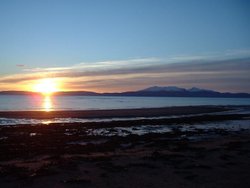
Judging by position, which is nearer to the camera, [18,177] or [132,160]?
[18,177]

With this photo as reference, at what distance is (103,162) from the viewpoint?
51.4 ft

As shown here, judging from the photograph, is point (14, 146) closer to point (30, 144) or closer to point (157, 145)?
point (30, 144)

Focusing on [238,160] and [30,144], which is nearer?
[238,160]

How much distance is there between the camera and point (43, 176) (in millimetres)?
12867

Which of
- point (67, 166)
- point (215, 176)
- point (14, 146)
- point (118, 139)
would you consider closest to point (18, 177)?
point (67, 166)

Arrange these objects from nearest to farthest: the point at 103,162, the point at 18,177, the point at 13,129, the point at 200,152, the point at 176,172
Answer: the point at 18,177 → the point at 176,172 → the point at 103,162 → the point at 200,152 → the point at 13,129

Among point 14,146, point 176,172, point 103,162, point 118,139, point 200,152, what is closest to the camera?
point 176,172

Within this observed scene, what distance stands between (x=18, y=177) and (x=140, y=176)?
14.3 feet

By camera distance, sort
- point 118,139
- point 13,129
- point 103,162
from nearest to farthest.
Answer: point 103,162 < point 118,139 < point 13,129

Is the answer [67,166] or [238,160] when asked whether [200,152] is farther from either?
[67,166]

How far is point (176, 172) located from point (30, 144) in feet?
37.4

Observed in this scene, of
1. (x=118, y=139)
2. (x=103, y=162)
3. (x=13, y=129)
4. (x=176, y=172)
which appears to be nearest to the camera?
(x=176, y=172)

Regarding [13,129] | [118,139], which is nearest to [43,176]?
[118,139]

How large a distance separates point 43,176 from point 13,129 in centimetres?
1973
